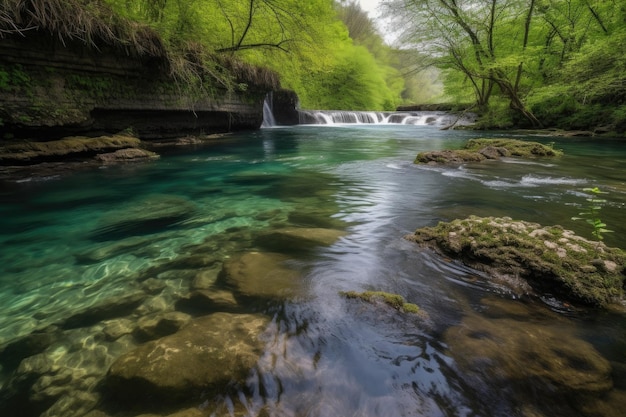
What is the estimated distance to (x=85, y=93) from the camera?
8203mm

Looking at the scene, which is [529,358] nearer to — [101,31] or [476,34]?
[101,31]

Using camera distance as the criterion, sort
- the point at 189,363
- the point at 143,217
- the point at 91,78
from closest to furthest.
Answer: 1. the point at 189,363
2. the point at 143,217
3. the point at 91,78

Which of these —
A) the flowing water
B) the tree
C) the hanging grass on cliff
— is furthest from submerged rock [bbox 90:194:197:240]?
the tree

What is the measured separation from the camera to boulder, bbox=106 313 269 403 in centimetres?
163

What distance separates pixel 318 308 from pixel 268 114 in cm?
2108

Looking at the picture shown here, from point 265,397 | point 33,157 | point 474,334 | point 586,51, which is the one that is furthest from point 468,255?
point 586,51

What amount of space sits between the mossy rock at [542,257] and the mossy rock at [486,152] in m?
5.32

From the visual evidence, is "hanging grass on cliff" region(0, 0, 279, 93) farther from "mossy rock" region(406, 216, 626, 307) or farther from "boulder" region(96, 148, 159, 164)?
"mossy rock" region(406, 216, 626, 307)

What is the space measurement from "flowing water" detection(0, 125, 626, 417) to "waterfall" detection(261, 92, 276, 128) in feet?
55.7

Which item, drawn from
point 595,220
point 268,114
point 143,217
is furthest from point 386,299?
point 268,114

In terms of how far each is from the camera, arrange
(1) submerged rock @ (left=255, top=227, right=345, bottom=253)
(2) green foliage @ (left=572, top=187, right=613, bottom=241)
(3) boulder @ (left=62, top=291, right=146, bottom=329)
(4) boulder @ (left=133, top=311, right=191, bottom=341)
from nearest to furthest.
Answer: (4) boulder @ (left=133, top=311, right=191, bottom=341), (3) boulder @ (left=62, top=291, right=146, bottom=329), (2) green foliage @ (left=572, top=187, right=613, bottom=241), (1) submerged rock @ (left=255, top=227, right=345, bottom=253)

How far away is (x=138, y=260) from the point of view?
314cm

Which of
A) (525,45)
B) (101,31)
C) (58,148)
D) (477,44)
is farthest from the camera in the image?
(477,44)

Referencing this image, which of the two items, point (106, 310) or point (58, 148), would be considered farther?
point (58, 148)
